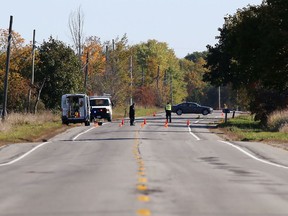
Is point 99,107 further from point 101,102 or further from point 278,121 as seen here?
point 278,121

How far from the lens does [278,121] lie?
44.0 metres

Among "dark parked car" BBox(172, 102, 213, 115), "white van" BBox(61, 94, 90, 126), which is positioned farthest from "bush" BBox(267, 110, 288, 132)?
"dark parked car" BBox(172, 102, 213, 115)

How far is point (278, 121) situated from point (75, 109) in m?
14.2

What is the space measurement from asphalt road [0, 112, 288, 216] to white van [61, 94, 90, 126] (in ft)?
72.3

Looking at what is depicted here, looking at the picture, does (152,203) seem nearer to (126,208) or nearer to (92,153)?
(126,208)

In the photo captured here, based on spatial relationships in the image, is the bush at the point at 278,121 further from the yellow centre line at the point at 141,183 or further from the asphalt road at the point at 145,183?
the yellow centre line at the point at 141,183

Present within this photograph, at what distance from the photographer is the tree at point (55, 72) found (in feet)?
198

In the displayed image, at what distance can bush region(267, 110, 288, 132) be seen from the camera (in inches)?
1634

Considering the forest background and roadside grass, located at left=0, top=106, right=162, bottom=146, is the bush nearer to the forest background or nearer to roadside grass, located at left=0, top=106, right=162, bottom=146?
the forest background

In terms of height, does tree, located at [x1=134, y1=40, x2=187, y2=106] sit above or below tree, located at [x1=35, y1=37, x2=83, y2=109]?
above

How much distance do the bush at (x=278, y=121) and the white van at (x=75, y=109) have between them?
12.5m

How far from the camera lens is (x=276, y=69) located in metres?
42.2

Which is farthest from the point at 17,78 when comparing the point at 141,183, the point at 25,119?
the point at 141,183

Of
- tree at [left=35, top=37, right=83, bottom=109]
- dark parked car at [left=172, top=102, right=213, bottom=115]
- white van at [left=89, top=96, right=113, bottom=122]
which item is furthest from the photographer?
dark parked car at [left=172, top=102, right=213, bottom=115]
